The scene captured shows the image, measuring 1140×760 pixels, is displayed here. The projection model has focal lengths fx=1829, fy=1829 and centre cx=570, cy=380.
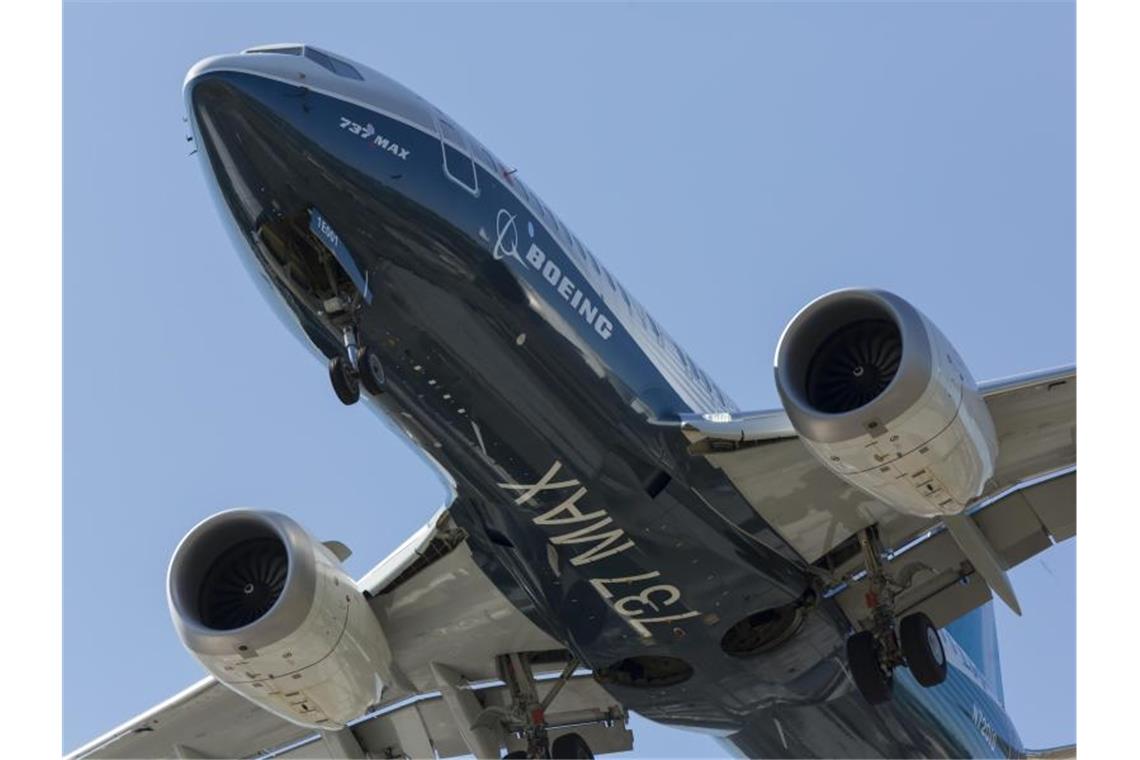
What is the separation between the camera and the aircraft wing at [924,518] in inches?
673

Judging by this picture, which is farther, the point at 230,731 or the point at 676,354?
the point at 230,731

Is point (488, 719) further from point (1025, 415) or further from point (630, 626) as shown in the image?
point (1025, 415)

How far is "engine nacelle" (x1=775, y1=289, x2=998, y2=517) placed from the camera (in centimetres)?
1548

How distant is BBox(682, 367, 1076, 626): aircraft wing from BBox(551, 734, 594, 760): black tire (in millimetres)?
3346

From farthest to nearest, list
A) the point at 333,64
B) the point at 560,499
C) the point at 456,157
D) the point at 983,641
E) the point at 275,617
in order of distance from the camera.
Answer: the point at 983,641
the point at 275,617
the point at 560,499
the point at 456,157
the point at 333,64

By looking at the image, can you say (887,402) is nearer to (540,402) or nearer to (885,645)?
(540,402)

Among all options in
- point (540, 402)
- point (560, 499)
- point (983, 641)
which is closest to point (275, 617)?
point (560, 499)

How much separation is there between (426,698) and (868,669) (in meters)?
5.50

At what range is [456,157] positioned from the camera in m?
16.2

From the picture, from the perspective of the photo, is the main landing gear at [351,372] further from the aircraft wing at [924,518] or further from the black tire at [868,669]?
the black tire at [868,669]

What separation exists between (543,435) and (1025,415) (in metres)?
4.56

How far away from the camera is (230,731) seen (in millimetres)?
21125

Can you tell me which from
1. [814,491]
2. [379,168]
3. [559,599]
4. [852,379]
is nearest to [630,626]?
[559,599]

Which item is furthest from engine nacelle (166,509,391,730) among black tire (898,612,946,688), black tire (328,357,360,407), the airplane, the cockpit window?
black tire (898,612,946,688)
